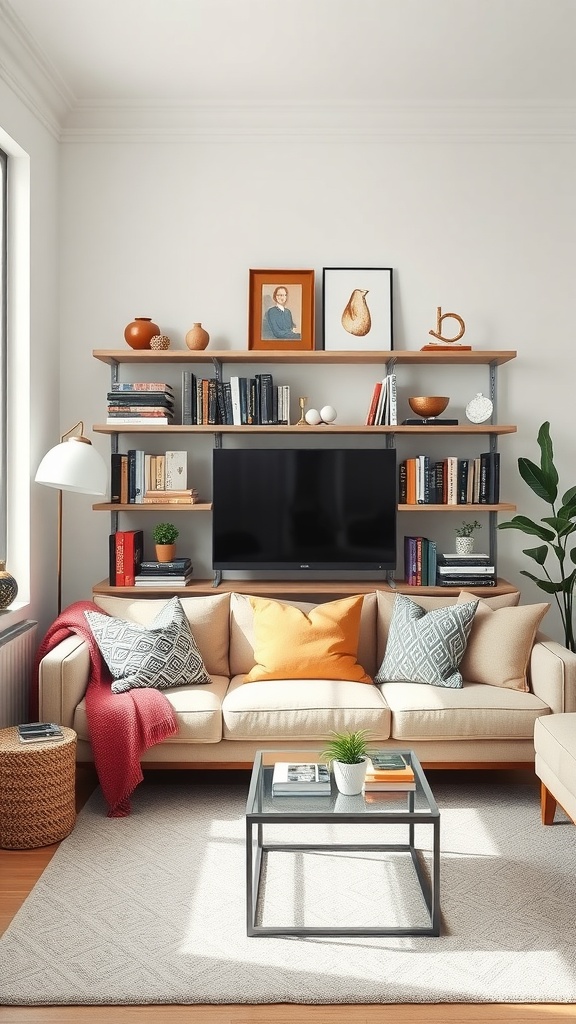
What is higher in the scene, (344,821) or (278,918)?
(344,821)

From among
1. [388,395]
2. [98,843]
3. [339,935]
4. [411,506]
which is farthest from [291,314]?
[339,935]

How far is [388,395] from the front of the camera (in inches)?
169

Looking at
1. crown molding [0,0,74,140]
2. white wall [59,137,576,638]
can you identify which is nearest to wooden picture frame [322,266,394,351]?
white wall [59,137,576,638]

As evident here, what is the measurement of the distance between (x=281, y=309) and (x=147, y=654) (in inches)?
75.5

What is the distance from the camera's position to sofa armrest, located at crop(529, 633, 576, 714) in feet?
11.4

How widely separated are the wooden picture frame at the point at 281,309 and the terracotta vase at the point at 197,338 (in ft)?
0.81

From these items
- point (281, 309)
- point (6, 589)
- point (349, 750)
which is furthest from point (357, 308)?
point (349, 750)

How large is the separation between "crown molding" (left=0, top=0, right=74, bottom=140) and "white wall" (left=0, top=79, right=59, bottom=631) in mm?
52

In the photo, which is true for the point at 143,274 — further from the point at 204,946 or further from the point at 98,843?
the point at 204,946

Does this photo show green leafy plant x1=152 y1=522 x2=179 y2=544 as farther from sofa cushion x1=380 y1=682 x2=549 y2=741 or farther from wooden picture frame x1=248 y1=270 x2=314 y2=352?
sofa cushion x1=380 y1=682 x2=549 y2=741

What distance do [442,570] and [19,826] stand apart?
2.26 meters

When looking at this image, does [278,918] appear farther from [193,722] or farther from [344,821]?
[193,722]

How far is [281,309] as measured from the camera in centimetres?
443

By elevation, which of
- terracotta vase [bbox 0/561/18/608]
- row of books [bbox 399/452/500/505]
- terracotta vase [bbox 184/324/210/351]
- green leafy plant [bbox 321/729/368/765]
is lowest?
green leafy plant [bbox 321/729/368/765]
